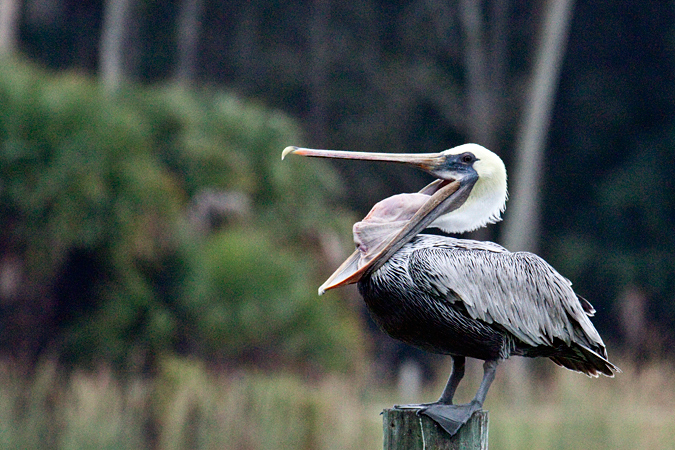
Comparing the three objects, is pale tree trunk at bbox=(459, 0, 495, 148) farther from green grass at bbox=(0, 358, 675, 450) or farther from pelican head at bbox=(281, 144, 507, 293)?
pelican head at bbox=(281, 144, 507, 293)

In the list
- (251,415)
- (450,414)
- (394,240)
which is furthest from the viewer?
(251,415)

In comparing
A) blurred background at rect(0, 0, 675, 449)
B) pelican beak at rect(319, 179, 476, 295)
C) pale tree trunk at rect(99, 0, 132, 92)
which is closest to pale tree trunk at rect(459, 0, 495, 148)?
blurred background at rect(0, 0, 675, 449)

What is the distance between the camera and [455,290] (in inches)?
108

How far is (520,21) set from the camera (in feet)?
61.5

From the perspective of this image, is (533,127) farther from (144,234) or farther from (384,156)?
(384,156)

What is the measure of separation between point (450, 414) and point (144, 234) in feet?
20.7

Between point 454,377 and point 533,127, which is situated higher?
point 533,127

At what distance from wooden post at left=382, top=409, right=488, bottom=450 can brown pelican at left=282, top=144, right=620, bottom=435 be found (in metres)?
0.04

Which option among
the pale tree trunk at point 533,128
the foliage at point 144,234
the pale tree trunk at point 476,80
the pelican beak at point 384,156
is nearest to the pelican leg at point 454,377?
the pelican beak at point 384,156

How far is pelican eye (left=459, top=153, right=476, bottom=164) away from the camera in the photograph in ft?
9.93

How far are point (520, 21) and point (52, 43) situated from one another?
9105mm

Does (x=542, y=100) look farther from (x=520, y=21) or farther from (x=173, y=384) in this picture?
(x=173, y=384)

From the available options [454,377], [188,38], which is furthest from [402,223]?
[188,38]

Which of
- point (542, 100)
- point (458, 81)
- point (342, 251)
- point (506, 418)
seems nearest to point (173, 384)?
point (506, 418)
